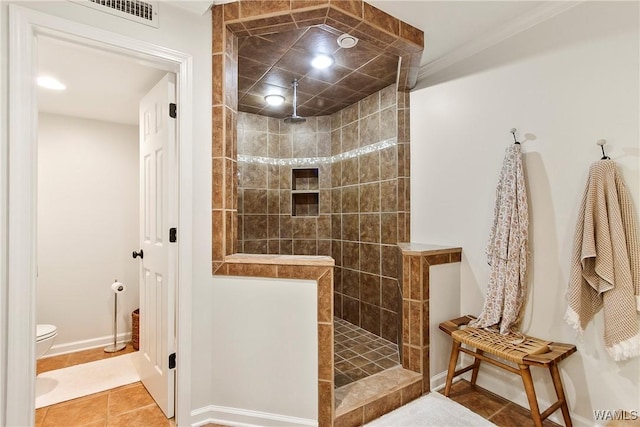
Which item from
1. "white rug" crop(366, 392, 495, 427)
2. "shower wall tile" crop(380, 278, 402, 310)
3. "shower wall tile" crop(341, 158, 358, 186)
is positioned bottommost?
"white rug" crop(366, 392, 495, 427)

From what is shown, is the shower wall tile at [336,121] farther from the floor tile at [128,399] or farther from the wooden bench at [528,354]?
the floor tile at [128,399]

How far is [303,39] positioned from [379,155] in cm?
132

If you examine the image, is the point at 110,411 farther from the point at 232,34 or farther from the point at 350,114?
the point at 350,114

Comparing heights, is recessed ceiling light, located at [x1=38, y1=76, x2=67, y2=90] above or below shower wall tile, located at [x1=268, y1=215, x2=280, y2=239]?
above

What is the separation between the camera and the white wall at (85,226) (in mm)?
2785

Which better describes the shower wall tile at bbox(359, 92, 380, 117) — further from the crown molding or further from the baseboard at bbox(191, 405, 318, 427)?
the baseboard at bbox(191, 405, 318, 427)

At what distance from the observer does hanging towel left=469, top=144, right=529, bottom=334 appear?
1.87 m

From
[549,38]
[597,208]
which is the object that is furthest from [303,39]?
[597,208]

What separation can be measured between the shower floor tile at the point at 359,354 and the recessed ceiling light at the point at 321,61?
237cm

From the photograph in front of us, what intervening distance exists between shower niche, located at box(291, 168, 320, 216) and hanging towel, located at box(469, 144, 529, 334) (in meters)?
2.19

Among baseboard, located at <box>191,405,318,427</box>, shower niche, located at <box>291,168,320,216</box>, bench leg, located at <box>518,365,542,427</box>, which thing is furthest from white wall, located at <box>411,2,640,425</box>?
shower niche, located at <box>291,168,320,216</box>

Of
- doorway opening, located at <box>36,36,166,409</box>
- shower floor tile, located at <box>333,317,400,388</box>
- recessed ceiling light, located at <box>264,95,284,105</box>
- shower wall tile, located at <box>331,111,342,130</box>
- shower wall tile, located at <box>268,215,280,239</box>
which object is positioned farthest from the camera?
shower wall tile, located at <box>268,215,280,239</box>

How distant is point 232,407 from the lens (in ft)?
5.83

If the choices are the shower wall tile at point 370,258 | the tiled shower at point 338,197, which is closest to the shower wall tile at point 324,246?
the tiled shower at point 338,197
